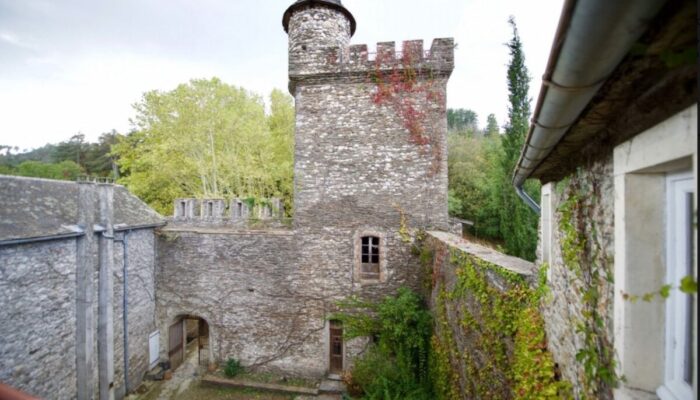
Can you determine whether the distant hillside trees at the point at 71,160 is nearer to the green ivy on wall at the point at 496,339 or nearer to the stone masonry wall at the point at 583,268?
the green ivy on wall at the point at 496,339

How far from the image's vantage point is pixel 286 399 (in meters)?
8.93

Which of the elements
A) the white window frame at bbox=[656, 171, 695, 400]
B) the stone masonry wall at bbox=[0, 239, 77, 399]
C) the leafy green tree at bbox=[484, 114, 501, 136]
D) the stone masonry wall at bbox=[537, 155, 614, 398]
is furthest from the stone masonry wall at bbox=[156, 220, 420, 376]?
the leafy green tree at bbox=[484, 114, 501, 136]

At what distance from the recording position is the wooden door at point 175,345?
10.7m

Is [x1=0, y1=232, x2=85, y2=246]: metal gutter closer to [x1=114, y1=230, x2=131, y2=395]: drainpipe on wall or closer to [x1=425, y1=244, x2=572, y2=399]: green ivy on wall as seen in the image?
[x1=114, y1=230, x2=131, y2=395]: drainpipe on wall

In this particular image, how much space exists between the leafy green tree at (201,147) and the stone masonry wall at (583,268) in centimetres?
1785

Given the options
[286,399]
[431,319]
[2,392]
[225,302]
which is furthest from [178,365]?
[2,392]

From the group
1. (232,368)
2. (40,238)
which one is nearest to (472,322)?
(232,368)

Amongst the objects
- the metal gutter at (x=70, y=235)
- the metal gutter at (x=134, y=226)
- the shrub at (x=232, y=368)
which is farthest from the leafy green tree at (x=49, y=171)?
the shrub at (x=232, y=368)

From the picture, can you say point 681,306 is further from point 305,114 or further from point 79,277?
point 79,277

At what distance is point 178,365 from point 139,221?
17.4 ft

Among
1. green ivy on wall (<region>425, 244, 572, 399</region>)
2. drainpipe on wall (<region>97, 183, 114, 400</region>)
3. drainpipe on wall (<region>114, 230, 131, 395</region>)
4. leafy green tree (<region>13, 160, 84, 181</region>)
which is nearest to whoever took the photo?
green ivy on wall (<region>425, 244, 572, 399</region>)

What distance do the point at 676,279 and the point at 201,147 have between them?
19911 mm

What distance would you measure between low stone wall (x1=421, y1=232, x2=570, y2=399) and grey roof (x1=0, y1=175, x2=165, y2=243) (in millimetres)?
8844

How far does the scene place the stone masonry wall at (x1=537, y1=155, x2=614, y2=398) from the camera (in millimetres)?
1938
